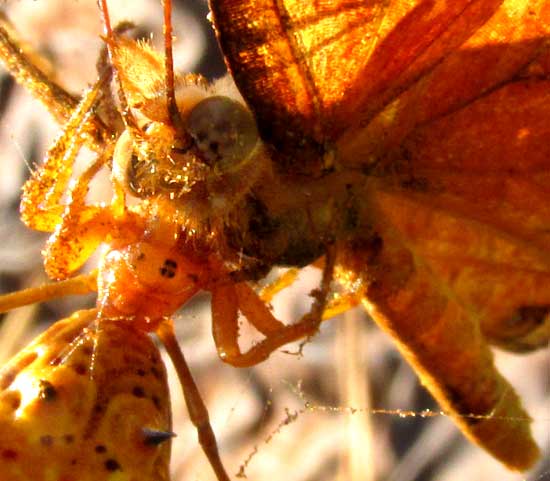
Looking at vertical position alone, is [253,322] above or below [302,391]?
below

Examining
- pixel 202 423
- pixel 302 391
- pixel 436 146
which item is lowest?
pixel 202 423

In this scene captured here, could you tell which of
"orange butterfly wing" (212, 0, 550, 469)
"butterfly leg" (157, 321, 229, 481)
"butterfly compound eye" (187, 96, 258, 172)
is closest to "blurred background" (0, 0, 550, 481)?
"orange butterfly wing" (212, 0, 550, 469)

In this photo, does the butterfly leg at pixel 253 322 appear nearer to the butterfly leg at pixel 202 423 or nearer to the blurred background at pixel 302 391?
the butterfly leg at pixel 202 423

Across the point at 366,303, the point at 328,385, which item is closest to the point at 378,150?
the point at 366,303

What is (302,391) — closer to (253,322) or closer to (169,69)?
(253,322)

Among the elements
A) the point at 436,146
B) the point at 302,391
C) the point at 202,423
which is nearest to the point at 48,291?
the point at 202,423

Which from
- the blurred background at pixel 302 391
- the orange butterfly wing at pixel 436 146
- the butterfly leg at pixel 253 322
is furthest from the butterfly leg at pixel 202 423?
the blurred background at pixel 302 391
